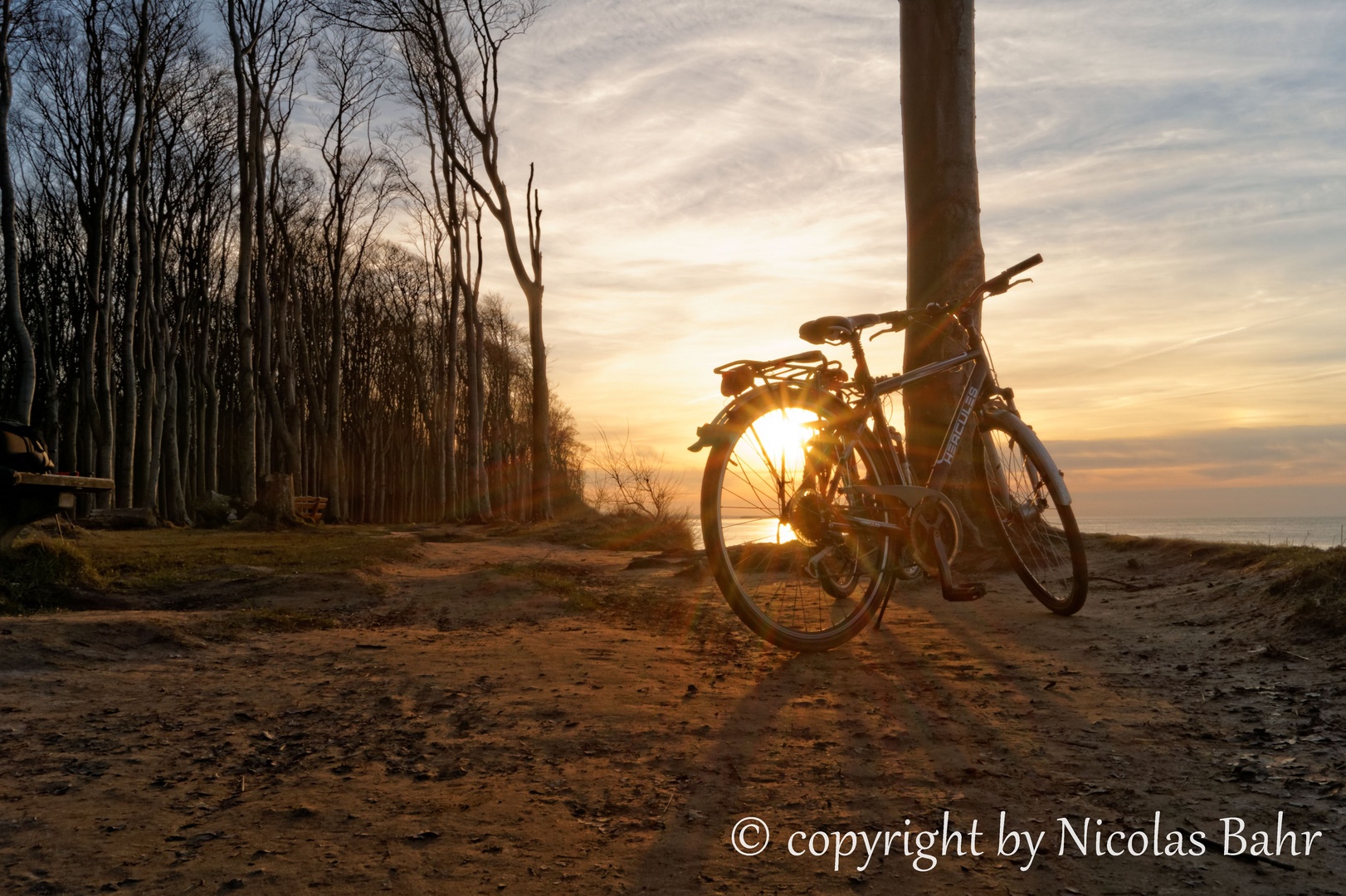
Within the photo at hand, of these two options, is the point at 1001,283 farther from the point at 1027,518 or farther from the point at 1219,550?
the point at 1219,550

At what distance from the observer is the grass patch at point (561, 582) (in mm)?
5422

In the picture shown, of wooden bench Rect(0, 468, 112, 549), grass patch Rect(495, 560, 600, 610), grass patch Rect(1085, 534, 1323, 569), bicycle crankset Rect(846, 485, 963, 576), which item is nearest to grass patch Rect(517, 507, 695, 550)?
grass patch Rect(495, 560, 600, 610)

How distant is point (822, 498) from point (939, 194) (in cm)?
342

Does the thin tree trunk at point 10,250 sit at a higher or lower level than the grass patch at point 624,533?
higher

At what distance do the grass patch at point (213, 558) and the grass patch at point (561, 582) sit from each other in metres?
1.37

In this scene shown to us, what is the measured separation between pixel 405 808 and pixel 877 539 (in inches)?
97.9

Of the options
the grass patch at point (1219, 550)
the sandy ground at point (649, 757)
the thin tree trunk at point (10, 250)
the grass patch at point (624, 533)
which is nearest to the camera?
the sandy ground at point (649, 757)

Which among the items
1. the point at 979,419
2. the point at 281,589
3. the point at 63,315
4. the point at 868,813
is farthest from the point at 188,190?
the point at 868,813

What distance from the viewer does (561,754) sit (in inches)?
92.7

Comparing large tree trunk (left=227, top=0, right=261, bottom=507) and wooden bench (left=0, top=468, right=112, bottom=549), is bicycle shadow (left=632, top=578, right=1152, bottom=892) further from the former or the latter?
large tree trunk (left=227, top=0, right=261, bottom=507)

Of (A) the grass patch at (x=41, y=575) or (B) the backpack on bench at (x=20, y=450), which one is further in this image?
(B) the backpack on bench at (x=20, y=450)

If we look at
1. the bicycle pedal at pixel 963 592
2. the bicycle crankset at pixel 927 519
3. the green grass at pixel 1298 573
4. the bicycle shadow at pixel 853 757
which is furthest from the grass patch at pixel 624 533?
the bicycle shadow at pixel 853 757

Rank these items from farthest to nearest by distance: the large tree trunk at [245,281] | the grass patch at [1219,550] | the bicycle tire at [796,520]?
the large tree trunk at [245,281] < the grass patch at [1219,550] < the bicycle tire at [796,520]

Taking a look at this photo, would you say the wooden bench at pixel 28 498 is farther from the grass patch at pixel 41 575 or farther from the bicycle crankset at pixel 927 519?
the bicycle crankset at pixel 927 519
